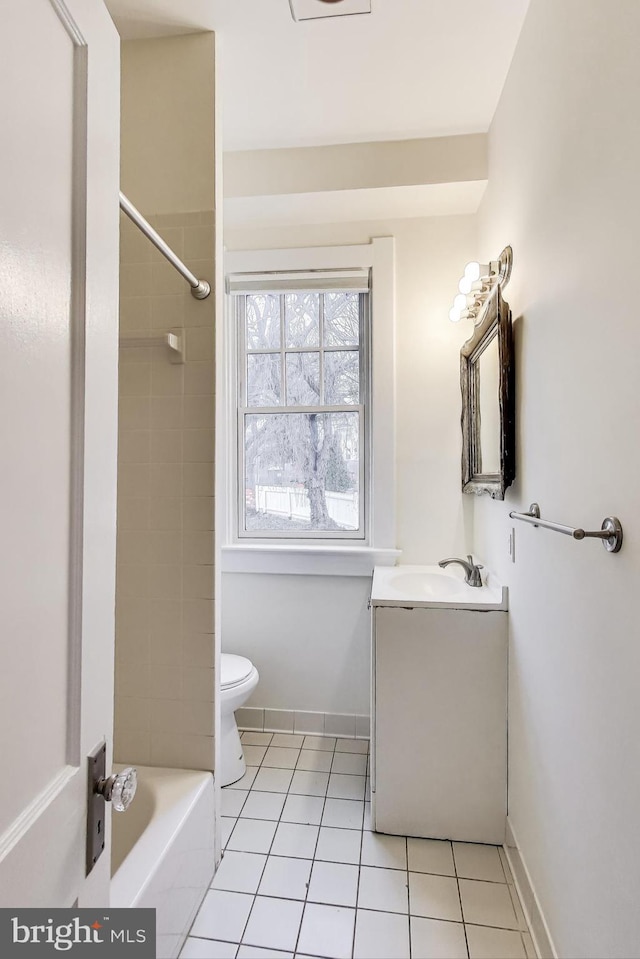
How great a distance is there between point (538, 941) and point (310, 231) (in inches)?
104

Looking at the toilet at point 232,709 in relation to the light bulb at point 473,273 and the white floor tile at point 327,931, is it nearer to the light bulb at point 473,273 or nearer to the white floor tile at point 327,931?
the white floor tile at point 327,931

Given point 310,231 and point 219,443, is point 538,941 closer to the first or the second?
point 219,443

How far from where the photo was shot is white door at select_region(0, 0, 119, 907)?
1.54ft

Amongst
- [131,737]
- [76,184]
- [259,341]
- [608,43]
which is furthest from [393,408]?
[76,184]

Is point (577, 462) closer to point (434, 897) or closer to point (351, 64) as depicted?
point (434, 897)

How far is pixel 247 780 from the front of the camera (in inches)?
76.9

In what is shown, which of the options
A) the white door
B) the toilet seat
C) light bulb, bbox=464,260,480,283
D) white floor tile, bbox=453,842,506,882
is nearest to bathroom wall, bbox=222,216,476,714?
the toilet seat

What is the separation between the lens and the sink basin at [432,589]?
1653mm

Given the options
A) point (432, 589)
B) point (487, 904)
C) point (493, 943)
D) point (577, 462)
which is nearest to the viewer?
point (577, 462)

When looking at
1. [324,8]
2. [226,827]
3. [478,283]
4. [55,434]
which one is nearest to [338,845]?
[226,827]

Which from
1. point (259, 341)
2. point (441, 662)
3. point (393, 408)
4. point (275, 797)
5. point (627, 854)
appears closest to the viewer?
point (627, 854)

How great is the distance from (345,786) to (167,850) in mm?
927

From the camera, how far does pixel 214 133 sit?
1.52 meters

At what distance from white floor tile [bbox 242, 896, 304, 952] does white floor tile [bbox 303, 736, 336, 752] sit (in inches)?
31.7
